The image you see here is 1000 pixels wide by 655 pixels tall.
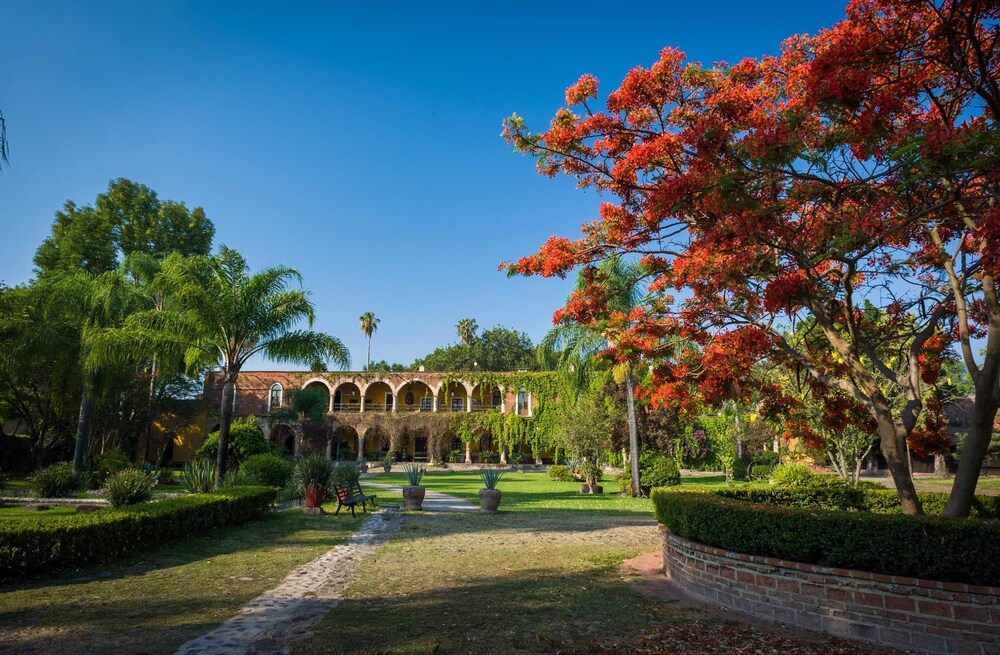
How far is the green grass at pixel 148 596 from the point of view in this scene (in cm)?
400

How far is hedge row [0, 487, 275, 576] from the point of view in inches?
228

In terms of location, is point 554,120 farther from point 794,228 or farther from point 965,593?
point 965,593

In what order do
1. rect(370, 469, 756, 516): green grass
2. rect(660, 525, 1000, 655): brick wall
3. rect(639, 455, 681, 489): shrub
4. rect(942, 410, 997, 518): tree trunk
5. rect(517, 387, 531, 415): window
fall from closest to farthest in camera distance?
rect(660, 525, 1000, 655): brick wall
rect(942, 410, 997, 518): tree trunk
rect(370, 469, 756, 516): green grass
rect(639, 455, 681, 489): shrub
rect(517, 387, 531, 415): window

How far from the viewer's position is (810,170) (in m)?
5.29

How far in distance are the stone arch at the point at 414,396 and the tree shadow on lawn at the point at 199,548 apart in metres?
30.6

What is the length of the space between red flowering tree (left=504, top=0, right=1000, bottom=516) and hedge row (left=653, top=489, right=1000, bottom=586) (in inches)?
42.4

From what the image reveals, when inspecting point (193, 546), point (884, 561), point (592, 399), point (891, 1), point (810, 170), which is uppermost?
point (891, 1)

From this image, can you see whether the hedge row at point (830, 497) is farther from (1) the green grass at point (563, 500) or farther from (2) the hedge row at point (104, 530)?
(2) the hedge row at point (104, 530)

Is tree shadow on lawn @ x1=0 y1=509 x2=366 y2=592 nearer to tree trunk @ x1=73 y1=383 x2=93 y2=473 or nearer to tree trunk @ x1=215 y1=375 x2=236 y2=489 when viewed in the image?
tree trunk @ x1=215 y1=375 x2=236 y2=489

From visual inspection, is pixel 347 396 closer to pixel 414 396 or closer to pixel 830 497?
pixel 414 396

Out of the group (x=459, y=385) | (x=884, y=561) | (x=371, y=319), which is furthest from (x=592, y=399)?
(x=371, y=319)

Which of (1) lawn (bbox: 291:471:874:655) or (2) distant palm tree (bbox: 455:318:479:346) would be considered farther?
(2) distant palm tree (bbox: 455:318:479:346)

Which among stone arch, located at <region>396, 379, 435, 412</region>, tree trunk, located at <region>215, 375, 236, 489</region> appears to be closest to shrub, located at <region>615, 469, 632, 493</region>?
tree trunk, located at <region>215, 375, 236, 489</region>

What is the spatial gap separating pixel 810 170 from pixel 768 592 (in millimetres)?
3690
